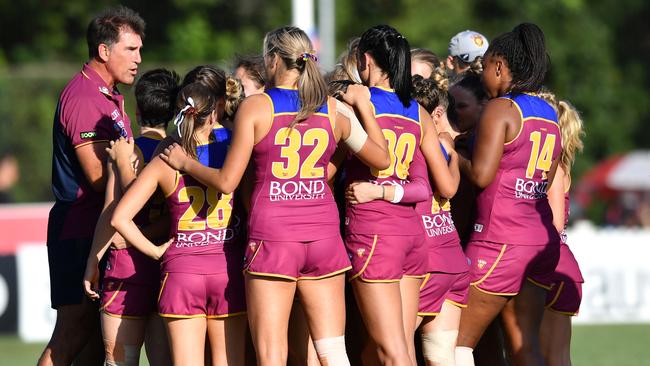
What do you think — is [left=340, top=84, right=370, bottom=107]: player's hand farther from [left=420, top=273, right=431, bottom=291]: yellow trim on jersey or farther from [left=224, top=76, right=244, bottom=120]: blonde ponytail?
[left=420, top=273, right=431, bottom=291]: yellow trim on jersey

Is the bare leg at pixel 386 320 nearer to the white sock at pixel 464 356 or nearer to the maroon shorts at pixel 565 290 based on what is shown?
the white sock at pixel 464 356

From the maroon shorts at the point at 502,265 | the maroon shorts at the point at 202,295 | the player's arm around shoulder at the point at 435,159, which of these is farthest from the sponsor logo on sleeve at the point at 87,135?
the maroon shorts at the point at 502,265

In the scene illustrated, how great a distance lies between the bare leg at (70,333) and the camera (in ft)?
21.3

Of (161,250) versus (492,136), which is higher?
(492,136)

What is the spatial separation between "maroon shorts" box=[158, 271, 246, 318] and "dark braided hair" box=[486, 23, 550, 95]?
1.94 meters

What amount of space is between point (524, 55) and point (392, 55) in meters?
0.89

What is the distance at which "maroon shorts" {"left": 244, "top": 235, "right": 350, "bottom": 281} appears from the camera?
5.60 m

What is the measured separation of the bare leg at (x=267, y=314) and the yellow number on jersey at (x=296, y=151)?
542 millimetres

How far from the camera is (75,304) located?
21.5 ft

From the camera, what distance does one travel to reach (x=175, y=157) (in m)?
5.71

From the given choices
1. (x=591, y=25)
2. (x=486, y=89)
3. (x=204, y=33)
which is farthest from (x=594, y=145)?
(x=486, y=89)

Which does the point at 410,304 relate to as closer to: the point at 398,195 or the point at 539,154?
the point at 398,195

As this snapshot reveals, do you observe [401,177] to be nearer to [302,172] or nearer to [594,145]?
[302,172]

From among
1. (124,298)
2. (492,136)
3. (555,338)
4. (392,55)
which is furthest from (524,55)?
(124,298)
